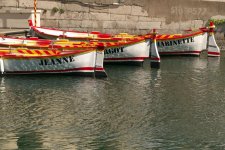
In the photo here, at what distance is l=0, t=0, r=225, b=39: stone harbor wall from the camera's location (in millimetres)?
35906

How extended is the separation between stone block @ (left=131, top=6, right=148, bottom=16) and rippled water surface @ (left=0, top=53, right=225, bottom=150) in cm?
1112

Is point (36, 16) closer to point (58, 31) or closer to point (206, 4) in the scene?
point (58, 31)

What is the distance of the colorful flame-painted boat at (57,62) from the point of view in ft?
88.6

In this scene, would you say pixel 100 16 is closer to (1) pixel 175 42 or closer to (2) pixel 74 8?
(2) pixel 74 8

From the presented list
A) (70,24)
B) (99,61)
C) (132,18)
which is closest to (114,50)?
(99,61)

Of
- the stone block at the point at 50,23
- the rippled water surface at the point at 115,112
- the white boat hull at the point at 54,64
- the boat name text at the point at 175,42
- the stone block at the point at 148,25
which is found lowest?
the rippled water surface at the point at 115,112

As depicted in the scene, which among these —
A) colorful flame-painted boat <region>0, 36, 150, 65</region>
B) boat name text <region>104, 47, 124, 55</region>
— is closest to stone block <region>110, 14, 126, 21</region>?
colorful flame-painted boat <region>0, 36, 150, 65</region>

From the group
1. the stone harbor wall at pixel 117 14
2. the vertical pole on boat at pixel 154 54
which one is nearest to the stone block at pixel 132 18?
the stone harbor wall at pixel 117 14

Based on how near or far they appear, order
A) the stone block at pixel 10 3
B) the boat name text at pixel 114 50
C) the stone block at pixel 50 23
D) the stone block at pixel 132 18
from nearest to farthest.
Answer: the boat name text at pixel 114 50 < the stone block at pixel 10 3 < the stone block at pixel 50 23 < the stone block at pixel 132 18

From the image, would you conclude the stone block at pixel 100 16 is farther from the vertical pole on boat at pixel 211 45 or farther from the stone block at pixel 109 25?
the vertical pole on boat at pixel 211 45

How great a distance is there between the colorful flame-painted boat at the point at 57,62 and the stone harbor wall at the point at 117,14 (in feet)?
28.5

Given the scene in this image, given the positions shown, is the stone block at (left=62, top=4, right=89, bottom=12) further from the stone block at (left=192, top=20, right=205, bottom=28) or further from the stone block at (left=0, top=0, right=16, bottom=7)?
the stone block at (left=192, top=20, right=205, bottom=28)

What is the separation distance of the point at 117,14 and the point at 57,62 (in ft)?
43.5

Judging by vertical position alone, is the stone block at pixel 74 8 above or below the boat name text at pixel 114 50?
above
